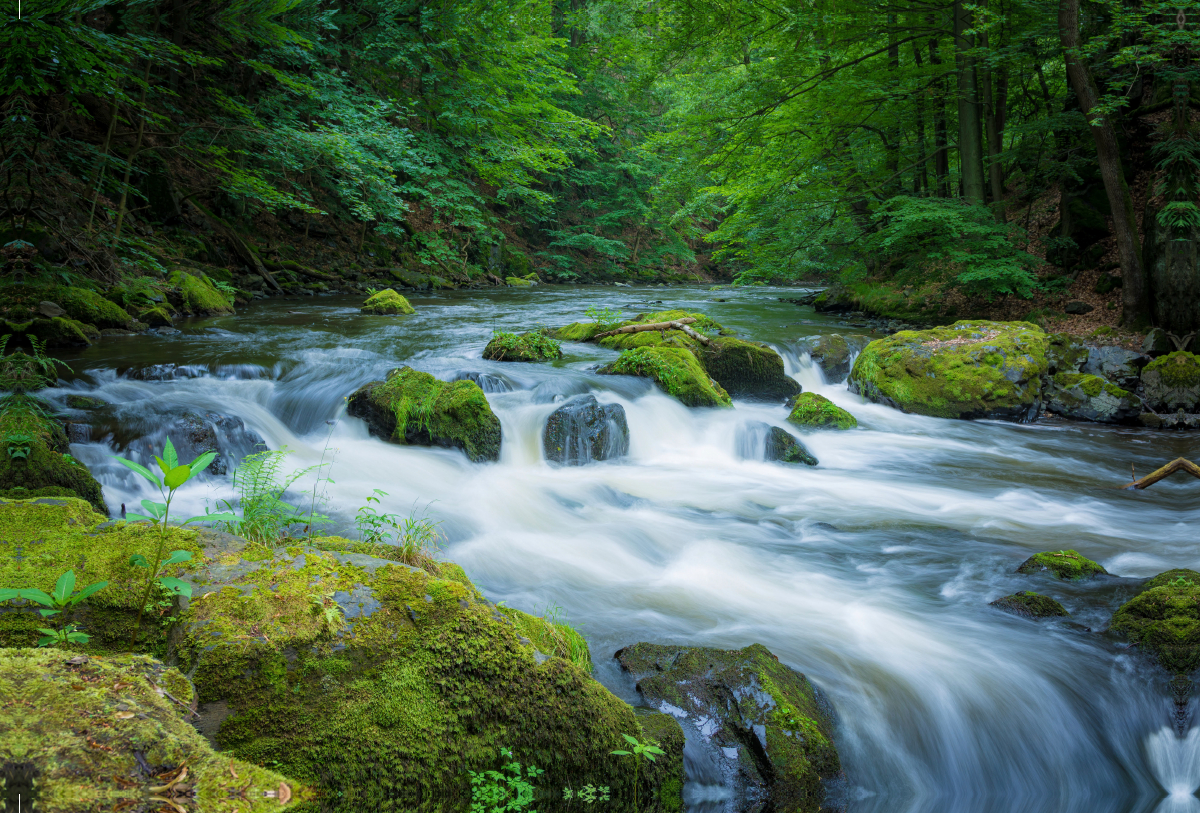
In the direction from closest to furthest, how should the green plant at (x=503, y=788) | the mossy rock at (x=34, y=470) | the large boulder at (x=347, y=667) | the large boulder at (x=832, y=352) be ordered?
the large boulder at (x=347, y=667) < the green plant at (x=503, y=788) < the mossy rock at (x=34, y=470) < the large boulder at (x=832, y=352)

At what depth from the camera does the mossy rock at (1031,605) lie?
3986mm

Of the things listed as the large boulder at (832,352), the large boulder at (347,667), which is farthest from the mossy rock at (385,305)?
the large boulder at (347,667)

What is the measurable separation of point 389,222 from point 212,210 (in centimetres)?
506

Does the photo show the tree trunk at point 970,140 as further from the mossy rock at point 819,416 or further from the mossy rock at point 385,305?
the mossy rock at point 385,305

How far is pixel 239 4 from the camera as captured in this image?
11992mm

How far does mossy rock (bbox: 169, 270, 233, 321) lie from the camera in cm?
1227

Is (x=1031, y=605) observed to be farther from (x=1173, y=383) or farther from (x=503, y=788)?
(x=1173, y=383)

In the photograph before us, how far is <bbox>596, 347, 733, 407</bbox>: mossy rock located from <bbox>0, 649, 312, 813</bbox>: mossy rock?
7.57 metres

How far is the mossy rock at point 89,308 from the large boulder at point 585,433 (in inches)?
302

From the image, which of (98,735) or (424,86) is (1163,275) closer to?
(98,735)

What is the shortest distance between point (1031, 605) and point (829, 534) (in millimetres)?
1828

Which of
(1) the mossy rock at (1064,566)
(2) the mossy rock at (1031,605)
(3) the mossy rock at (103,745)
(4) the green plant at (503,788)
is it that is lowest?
(2) the mossy rock at (1031,605)

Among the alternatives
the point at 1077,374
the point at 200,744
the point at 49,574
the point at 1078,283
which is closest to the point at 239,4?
the point at 49,574

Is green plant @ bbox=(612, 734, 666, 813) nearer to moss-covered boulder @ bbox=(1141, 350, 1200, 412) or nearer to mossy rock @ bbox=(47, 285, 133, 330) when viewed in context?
moss-covered boulder @ bbox=(1141, 350, 1200, 412)
